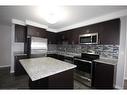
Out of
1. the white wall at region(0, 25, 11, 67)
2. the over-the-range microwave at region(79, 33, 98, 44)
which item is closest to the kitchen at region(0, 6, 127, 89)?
the over-the-range microwave at region(79, 33, 98, 44)

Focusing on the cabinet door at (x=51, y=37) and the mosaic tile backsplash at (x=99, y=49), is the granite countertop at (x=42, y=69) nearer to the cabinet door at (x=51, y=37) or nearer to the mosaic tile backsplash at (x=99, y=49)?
the mosaic tile backsplash at (x=99, y=49)

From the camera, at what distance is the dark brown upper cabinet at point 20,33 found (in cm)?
303

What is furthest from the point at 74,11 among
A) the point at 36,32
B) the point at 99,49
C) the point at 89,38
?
the point at 36,32

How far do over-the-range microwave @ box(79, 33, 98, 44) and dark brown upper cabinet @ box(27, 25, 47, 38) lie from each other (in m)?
1.66

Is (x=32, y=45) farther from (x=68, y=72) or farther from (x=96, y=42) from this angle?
(x=96, y=42)

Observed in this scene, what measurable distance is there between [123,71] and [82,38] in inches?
60.3

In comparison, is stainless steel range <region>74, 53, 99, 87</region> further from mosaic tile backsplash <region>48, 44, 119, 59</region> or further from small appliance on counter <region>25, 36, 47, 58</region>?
small appliance on counter <region>25, 36, 47, 58</region>

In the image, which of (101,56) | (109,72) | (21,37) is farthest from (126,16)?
(21,37)

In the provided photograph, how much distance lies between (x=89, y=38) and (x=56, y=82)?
1900 mm

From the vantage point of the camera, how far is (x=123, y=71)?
6.12 feet

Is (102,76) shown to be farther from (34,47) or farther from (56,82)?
(34,47)

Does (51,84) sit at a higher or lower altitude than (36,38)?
lower

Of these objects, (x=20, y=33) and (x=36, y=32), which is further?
(x=36, y=32)

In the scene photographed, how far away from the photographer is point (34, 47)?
9.91ft
